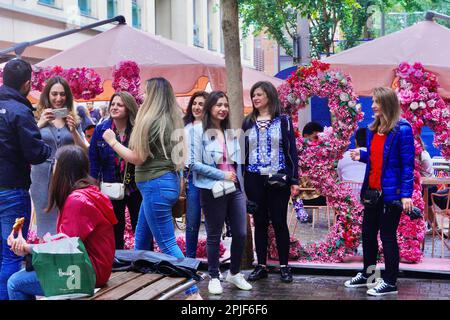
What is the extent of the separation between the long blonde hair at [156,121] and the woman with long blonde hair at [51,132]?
0.85m

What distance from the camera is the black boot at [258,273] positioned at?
7.73 metres

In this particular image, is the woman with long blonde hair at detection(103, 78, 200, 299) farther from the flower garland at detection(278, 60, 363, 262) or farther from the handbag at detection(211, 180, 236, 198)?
the flower garland at detection(278, 60, 363, 262)

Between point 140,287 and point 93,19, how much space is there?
20.0 meters

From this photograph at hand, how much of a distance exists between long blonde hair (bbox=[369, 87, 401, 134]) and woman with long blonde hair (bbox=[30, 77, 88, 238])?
105 inches

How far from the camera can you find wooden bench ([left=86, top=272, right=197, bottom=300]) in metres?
4.41

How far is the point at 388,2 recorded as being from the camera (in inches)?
866

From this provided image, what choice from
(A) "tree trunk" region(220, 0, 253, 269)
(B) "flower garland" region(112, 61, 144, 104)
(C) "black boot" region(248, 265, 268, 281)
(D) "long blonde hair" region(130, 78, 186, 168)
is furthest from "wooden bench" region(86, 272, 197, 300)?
(B) "flower garland" region(112, 61, 144, 104)

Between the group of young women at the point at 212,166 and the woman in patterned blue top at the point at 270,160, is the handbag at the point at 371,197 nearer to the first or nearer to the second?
the group of young women at the point at 212,166

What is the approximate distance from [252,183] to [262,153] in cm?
31

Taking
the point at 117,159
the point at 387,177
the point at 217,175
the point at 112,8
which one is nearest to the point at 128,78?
the point at 117,159

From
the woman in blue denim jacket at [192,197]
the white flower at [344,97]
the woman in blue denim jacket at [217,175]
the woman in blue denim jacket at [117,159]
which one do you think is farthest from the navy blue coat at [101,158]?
the white flower at [344,97]

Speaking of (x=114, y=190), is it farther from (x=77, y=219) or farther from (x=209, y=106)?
(x=77, y=219)
